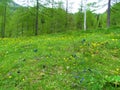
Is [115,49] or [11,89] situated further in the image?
[115,49]

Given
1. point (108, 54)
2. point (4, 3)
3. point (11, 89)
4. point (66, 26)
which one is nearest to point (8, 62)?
point (11, 89)

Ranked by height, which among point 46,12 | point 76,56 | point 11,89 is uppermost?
point 46,12

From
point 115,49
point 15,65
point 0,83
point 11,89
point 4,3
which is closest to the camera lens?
point 11,89

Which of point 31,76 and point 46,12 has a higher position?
point 46,12

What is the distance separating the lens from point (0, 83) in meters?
9.19

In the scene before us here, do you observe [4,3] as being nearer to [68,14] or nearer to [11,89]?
[68,14]

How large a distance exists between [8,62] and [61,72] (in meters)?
3.13

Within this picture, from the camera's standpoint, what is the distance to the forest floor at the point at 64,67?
825 centimetres

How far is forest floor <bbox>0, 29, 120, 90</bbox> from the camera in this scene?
8.25 m

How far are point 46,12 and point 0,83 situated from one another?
31.6 meters

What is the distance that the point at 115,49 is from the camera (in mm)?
12789

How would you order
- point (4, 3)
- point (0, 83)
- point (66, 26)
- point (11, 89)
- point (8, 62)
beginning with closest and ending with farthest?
point (11, 89), point (0, 83), point (8, 62), point (4, 3), point (66, 26)

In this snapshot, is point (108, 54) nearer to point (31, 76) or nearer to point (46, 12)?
point (31, 76)

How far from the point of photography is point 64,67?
32.3 ft
